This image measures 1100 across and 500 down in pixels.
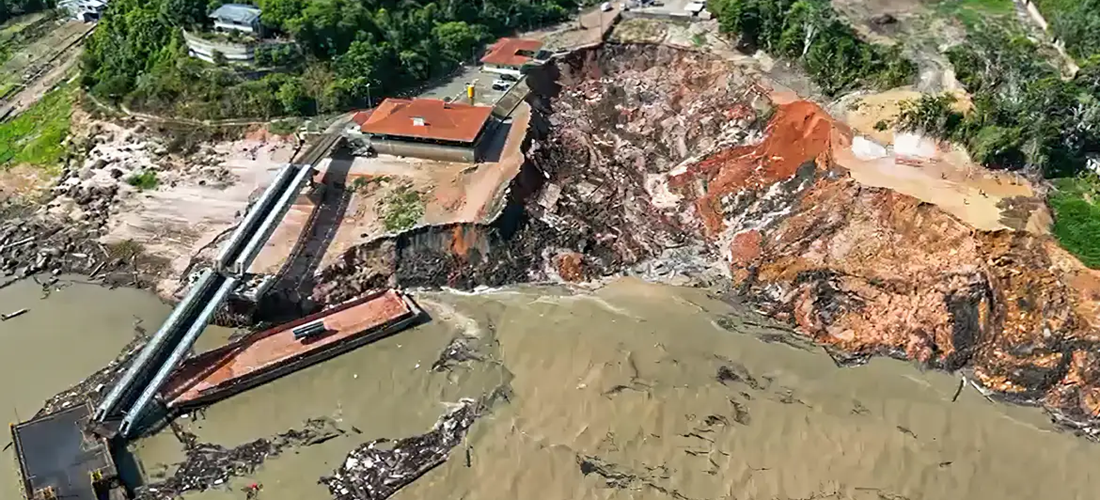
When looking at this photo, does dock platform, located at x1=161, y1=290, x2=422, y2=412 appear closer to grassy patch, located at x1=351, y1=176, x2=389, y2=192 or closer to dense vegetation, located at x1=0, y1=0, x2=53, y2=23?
grassy patch, located at x1=351, y1=176, x2=389, y2=192

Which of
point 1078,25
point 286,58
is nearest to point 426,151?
point 286,58

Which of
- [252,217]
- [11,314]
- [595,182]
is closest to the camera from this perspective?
[11,314]

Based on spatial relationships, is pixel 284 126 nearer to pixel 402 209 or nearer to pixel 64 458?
pixel 402 209

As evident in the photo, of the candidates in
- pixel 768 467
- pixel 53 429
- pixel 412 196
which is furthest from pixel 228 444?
pixel 768 467

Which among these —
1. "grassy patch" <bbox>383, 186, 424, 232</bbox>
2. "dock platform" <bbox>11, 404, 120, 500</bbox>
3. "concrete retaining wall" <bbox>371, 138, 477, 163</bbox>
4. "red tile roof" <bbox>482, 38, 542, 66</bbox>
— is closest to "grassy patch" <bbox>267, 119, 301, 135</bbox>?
"concrete retaining wall" <bbox>371, 138, 477, 163</bbox>

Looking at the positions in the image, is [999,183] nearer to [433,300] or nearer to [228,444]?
[433,300]
